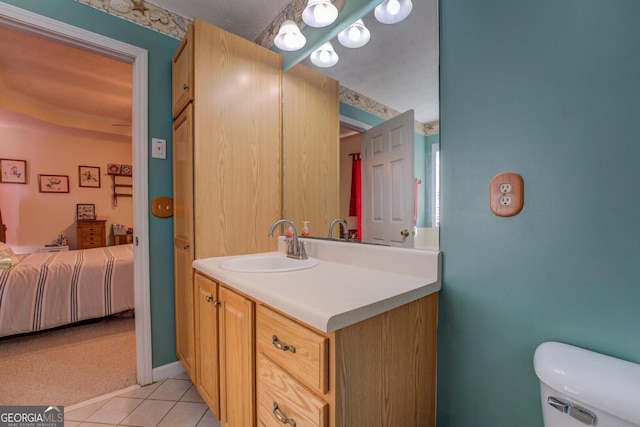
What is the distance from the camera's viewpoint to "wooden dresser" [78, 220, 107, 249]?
15.1ft

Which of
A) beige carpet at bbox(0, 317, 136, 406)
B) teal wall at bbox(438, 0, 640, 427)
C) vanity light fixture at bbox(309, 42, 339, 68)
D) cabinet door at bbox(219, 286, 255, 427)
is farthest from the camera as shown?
beige carpet at bbox(0, 317, 136, 406)

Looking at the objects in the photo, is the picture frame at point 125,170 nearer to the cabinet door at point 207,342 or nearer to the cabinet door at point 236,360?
the cabinet door at point 207,342

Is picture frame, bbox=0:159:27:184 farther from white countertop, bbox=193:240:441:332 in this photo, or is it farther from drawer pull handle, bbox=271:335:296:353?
drawer pull handle, bbox=271:335:296:353

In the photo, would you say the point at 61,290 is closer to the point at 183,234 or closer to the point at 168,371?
the point at 168,371

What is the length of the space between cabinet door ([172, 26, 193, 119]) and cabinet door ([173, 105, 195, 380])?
67 millimetres

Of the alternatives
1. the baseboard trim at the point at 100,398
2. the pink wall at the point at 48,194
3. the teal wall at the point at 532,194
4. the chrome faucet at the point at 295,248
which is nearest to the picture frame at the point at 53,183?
the pink wall at the point at 48,194

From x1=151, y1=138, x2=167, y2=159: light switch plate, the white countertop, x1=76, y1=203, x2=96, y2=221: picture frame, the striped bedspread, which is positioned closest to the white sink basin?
the white countertop

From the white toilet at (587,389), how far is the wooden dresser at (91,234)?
596 cm

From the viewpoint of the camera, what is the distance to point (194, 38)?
1.47m

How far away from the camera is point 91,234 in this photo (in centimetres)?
467

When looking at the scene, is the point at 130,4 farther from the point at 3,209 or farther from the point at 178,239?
the point at 3,209

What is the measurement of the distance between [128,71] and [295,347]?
3.34 m

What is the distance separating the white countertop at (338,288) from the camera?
69cm

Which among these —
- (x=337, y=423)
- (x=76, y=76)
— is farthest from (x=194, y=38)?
(x=76, y=76)
